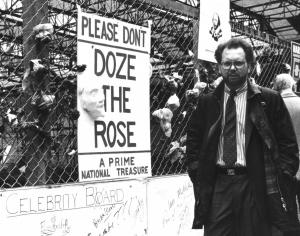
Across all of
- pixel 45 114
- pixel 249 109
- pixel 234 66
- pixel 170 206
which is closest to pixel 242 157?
pixel 249 109

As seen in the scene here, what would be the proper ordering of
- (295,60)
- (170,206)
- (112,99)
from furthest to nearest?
(295,60) < (170,206) < (112,99)

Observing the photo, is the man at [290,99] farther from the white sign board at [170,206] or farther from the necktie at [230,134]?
the necktie at [230,134]

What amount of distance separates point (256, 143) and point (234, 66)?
0.50m

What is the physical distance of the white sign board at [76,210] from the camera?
10.2 ft

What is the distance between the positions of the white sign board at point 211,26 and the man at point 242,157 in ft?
5.37

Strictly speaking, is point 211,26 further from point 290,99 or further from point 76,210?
point 76,210

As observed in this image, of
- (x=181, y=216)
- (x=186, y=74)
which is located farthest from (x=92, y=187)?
(x=186, y=74)

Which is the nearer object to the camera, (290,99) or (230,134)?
(230,134)

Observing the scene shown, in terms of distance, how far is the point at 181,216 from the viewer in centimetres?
452

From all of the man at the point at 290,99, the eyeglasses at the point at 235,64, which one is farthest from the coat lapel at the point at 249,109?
the man at the point at 290,99

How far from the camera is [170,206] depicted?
14.4ft

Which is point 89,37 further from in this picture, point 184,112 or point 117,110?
point 184,112

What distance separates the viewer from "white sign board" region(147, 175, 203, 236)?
4.17m
